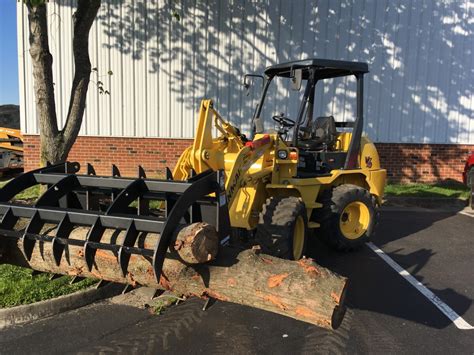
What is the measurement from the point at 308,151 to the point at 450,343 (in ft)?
10.2

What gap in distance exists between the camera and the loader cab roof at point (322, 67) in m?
5.64

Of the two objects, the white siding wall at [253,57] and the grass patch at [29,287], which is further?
the white siding wall at [253,57]

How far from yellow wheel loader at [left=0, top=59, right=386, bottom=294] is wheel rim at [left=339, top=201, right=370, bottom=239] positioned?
0.05ft

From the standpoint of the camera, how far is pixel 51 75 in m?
6.39

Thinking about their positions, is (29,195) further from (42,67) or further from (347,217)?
(347,217)

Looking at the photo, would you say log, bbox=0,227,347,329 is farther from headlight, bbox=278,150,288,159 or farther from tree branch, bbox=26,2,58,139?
tree branch, bbox=26,2,58,139

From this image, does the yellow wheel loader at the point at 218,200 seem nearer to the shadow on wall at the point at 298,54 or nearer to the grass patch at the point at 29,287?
the grass patch at the point at 29,287

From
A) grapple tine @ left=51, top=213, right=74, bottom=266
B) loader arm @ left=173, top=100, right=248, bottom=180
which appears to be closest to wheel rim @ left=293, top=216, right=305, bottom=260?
loader arm @ left=173, top=100, right=248, bottom=180

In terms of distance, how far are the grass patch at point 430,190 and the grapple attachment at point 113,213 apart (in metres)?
7.78

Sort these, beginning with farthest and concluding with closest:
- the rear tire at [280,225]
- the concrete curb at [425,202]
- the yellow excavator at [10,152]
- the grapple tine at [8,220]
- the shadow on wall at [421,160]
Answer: the yellow excavator at [10,152] → the shadow on wall at [421,160] → the concrete curb at [425,202] → the rear tire at [280,225] → the grapple tine at [8,220]

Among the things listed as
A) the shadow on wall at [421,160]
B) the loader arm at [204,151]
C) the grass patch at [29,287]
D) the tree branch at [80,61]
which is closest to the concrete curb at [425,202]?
the shadow on wall at [421,160]

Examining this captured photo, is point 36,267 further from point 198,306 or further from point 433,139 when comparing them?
point 433,139

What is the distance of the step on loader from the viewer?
3.17m

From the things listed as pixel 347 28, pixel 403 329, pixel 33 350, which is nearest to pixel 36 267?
pixel 33 350
